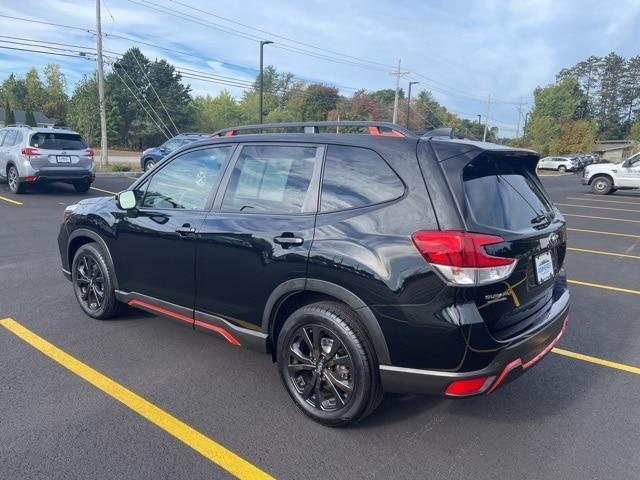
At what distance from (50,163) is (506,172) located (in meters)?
12.5

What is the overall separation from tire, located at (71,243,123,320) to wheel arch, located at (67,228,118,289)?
0.17 feet

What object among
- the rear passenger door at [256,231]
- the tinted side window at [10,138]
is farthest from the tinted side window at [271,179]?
the tinted side window at [10,138]

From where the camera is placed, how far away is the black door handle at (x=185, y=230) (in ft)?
11.7

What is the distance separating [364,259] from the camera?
8.80 feet

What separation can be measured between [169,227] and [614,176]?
72.3 feet

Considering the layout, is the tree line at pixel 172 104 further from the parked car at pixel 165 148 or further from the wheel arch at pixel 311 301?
the wheel arch at pixel 311 301

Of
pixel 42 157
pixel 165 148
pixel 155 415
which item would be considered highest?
pixel 165 148

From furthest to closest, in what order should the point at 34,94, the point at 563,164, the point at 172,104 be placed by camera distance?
the point at 34,94 → the point at 172,104 → the point at 563,164

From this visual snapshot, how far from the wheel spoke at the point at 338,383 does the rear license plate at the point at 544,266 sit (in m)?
1.31

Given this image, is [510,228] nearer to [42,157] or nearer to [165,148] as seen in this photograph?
[42,157]

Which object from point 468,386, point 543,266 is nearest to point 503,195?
point 543,266

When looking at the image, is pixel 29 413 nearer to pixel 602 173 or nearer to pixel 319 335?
pixel 319 335

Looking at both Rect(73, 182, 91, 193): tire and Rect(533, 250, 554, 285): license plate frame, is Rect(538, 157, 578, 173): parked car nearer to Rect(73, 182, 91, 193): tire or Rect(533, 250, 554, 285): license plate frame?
Rect(73, 182, 91, 193): tire

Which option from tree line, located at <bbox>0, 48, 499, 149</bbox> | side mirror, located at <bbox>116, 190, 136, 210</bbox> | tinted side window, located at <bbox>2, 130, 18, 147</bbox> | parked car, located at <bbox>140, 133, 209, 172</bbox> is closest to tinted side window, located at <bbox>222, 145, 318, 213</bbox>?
side mirror, located at <bbox>116, 190, 136, 210</bbox>
